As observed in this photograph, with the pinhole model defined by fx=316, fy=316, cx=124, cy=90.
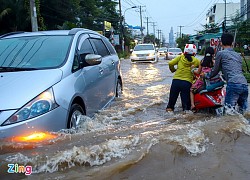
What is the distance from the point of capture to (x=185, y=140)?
3646mm

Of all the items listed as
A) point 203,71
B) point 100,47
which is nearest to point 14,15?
point 100,47

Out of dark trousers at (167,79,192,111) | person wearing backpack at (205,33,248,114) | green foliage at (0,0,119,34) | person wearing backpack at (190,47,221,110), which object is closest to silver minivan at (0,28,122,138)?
dark trousers at (167,79,192,111)

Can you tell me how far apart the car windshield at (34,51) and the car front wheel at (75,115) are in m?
0.63

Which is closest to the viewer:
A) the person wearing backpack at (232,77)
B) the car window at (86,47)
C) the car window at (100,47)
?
the person wearing backpack at (232,77)

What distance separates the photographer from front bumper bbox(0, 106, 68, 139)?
10.3ft

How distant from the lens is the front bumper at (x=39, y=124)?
123 inches

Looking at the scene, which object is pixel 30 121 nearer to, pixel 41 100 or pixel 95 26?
pixel 41 100

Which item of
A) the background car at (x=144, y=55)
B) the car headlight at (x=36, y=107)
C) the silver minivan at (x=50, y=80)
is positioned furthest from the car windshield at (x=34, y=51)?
the background car at (x=144, y=55)

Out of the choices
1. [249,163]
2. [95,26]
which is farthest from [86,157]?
[95,26]

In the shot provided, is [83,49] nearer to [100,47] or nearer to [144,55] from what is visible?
[100,47]

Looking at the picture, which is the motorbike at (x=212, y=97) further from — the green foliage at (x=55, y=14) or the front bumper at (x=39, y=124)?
the green foliage at (x=55, y=14)

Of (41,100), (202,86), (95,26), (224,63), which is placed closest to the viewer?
(41,100)

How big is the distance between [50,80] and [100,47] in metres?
2.43

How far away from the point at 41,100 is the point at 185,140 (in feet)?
5.54
